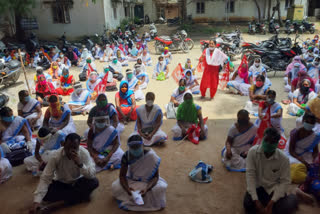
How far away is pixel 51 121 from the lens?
479 centimetres

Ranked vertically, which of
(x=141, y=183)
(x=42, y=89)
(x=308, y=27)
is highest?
(x=308, y=27)

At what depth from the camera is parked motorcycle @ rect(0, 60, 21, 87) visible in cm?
837

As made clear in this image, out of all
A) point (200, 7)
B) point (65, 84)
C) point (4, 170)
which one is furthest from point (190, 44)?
point (4, 170)

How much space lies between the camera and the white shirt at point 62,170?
2951mm

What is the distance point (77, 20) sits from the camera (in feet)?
55.7

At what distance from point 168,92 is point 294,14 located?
2047cm

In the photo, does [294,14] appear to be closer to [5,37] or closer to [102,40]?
[102,40]

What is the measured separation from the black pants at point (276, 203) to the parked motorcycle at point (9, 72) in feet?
27.0

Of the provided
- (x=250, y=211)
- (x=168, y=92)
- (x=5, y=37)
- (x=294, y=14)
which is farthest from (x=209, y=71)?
(x=294, y=14)

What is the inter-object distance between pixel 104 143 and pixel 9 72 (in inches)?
251

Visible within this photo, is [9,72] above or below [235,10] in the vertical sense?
below

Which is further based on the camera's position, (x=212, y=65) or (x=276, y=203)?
(x=212, y=65)

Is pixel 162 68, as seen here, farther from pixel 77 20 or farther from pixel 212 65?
pixel 77 20

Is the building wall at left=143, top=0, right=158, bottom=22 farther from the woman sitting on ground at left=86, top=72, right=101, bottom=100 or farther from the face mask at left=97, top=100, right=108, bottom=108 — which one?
the face mask at left=97, top=100, right=108, bottom=108
